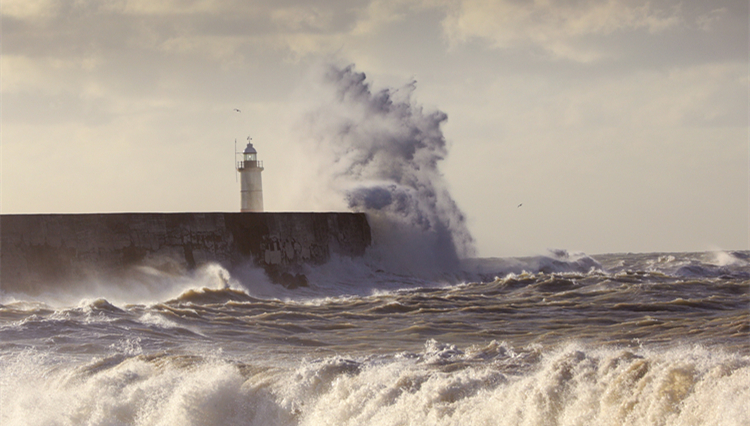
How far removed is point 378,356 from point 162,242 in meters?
6.39

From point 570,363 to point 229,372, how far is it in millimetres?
2149

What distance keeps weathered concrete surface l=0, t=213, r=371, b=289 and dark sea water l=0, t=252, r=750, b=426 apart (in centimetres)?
34

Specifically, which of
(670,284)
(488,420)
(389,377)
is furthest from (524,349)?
(670,284)

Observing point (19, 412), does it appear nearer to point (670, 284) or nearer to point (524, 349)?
point (524, 349)

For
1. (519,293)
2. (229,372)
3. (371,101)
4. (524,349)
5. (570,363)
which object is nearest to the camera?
(570,363)

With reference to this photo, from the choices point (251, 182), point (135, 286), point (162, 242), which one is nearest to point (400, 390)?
point (135, 286)

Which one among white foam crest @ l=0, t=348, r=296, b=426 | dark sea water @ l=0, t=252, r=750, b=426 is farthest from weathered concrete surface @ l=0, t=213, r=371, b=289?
white foam crest @ l=0, t=348, r=296, b=426

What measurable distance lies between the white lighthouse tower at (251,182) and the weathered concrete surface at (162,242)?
18.7 feet

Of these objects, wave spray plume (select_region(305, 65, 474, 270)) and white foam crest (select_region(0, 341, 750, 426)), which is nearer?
white foam crest (select_region(0, 341, 750, 426))

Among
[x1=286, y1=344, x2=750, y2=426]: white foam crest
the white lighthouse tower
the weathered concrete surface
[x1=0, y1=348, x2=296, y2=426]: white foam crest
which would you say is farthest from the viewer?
the white lighthouse tower

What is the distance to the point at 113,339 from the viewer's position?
6613 millimetres

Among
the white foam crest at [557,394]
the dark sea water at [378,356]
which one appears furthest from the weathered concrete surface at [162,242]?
the white foam crest at [557,394]

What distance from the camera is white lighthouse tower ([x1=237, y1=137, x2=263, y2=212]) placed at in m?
20.2

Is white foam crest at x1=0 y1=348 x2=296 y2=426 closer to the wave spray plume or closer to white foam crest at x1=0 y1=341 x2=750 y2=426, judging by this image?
white foam crest at x1=0 y1=341 x2=750 y2=426
